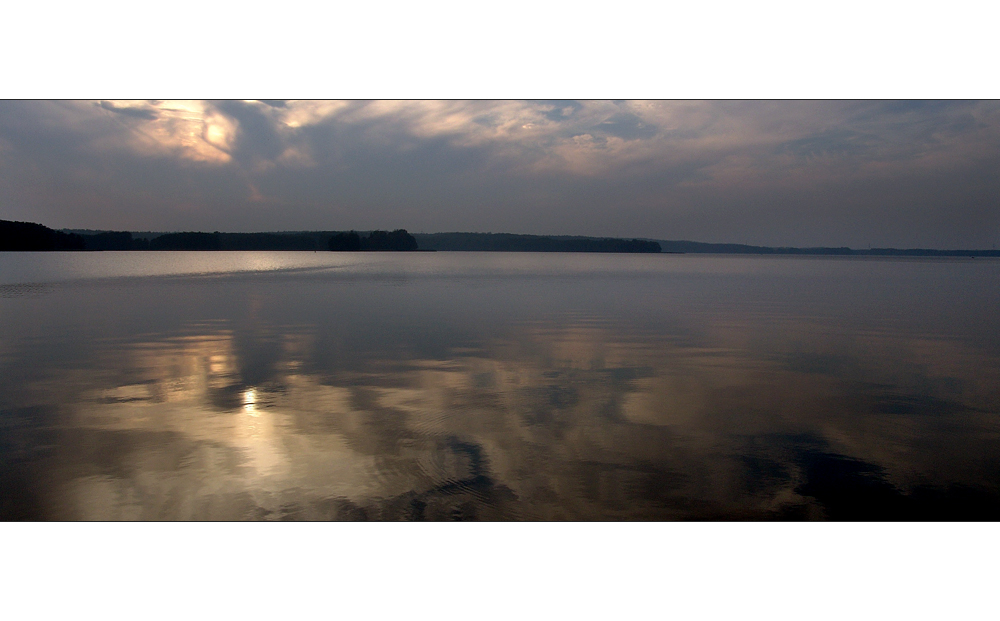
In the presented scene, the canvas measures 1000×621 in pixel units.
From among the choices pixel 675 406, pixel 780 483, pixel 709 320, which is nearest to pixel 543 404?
pixel 675 406

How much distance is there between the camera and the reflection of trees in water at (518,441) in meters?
6.19

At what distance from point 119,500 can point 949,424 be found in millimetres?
10744

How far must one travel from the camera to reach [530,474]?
6727 mm

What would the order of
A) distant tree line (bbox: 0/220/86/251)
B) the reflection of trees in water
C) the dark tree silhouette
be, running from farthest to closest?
the dark tree silhouette < distant tree line (bbox: 0/220/86/251) < the reflection of trees in water

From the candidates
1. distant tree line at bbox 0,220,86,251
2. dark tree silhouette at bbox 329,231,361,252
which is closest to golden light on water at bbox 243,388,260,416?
distant tree line at bbox 0,220,86,251

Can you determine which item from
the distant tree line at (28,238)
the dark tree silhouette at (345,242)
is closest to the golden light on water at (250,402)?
the distant tree line at (28,238)

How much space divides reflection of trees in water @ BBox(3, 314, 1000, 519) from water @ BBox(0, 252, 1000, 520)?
33 mm

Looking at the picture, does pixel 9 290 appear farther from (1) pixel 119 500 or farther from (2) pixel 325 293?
(1) pixel 119 500

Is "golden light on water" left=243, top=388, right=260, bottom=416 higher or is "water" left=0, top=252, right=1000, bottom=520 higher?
"golden light on water" left=243, top=388, right=260, bottom=416

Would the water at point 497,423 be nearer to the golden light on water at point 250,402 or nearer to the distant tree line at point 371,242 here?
the golden light on water at point 250,402

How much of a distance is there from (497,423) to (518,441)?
2.39 ft

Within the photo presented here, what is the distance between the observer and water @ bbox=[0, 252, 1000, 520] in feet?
20.5

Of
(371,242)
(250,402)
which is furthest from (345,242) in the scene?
(250,402)

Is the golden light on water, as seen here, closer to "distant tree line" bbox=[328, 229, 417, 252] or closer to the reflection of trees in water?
the reflection of trees in water
